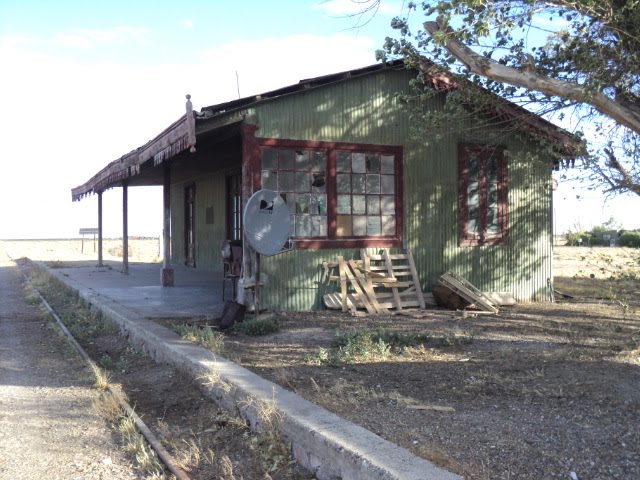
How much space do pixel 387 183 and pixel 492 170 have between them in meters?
2.45

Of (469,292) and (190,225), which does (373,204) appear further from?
(190,225)

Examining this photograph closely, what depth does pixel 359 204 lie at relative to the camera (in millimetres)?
10836

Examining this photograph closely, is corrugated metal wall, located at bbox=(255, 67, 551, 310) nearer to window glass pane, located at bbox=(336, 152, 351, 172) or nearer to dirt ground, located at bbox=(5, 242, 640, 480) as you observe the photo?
window glass pane, located at bbox=(336, 152, 351, 172)

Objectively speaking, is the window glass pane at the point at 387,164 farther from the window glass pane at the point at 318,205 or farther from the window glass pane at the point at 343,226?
the window glass pane at the point at 318,205

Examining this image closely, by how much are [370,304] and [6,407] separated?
6.00 meters

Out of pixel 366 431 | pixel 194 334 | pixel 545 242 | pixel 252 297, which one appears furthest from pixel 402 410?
pixel 545 242

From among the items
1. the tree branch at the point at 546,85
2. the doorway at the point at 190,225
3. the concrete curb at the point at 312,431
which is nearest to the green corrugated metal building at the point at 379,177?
the tree branch at the point at 546,85

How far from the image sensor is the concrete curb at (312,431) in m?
3.43

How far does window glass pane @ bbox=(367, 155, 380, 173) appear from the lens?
10930mm

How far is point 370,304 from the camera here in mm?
10336

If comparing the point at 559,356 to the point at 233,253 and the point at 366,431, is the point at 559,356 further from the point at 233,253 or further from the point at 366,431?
the point at 233,253

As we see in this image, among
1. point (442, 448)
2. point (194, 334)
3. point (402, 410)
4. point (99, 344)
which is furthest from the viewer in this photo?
point (99, 344)

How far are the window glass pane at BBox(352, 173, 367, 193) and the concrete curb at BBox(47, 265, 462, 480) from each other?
479cm

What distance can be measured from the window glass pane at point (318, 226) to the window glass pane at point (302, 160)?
0.86 m
